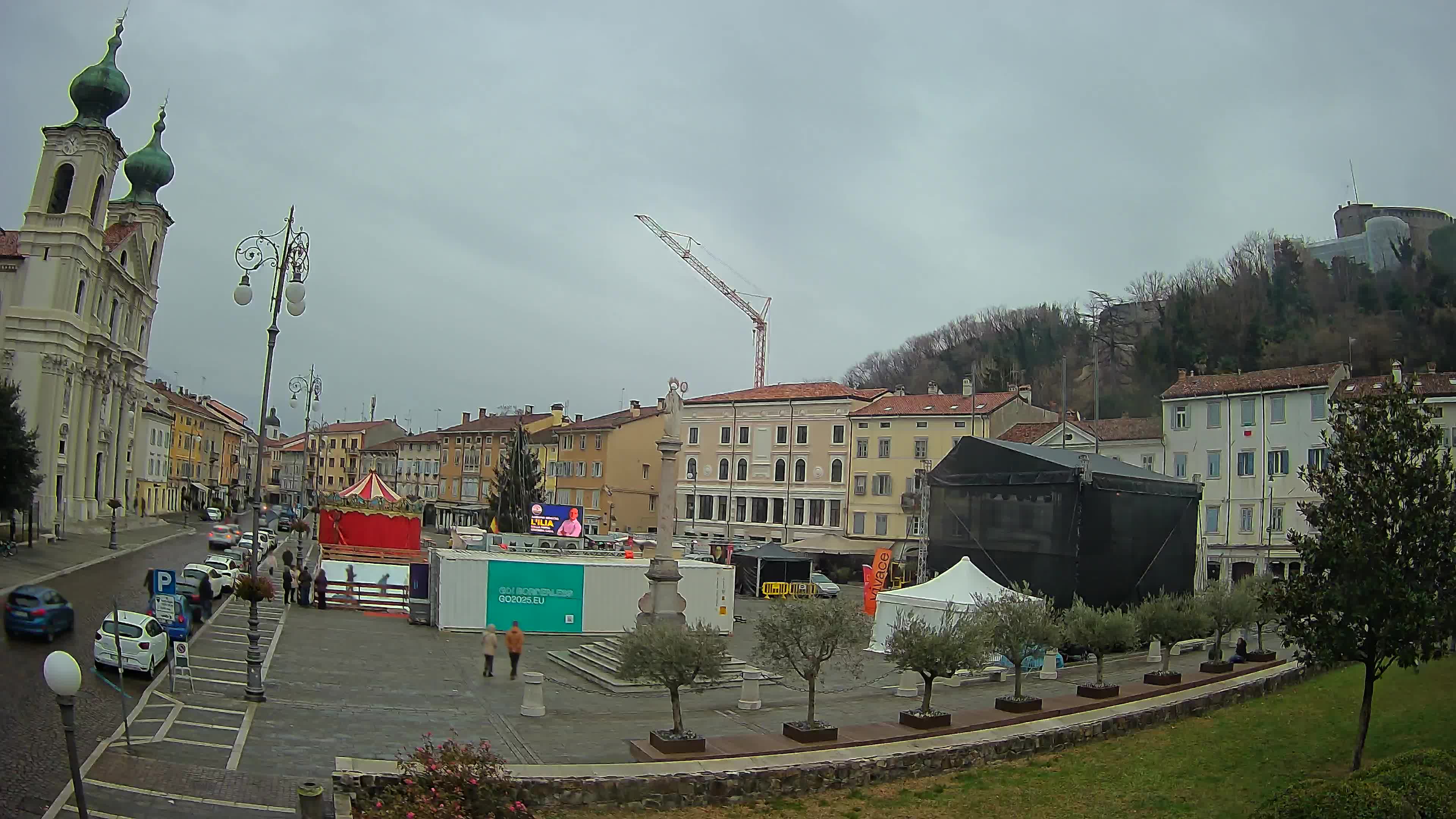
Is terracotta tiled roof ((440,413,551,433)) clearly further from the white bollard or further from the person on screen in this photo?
the white bollard

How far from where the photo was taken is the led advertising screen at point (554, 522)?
43.4 metres

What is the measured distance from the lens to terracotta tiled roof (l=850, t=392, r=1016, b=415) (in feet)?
193

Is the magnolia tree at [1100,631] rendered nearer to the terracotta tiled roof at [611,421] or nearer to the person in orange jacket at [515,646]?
the person in orange jacket at [515,646]

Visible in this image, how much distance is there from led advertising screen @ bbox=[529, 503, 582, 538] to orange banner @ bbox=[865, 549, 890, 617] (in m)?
12.7

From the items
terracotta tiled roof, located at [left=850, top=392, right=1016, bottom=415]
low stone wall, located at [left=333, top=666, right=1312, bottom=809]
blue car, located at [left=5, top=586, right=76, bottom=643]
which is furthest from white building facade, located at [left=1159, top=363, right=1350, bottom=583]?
blue car, located at [left=5, top=586, right=76, bottom=643]

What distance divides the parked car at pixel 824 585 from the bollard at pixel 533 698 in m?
27.6

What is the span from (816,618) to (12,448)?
36.6m

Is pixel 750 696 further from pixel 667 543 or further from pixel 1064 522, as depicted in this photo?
pixel 1064 522

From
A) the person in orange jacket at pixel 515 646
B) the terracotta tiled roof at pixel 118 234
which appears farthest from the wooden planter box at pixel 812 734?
the terracotta tiled roof at pixel 118 234

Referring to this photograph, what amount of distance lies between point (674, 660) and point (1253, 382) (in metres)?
43.2

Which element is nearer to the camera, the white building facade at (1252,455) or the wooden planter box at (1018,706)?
the wooden planter box at (1018,706)

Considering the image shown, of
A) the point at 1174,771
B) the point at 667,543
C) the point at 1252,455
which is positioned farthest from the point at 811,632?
the point at 1252,455

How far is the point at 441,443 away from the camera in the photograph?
95.2 m

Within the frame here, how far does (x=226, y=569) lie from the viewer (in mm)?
35969
